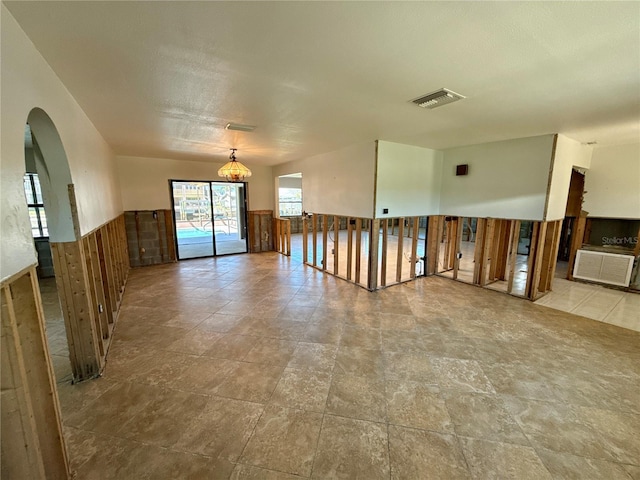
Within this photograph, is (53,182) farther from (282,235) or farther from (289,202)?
(289,202)

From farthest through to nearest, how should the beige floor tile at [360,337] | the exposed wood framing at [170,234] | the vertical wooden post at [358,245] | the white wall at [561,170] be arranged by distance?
the exposed wood framing at [170,234]
the vertical wooden post at [358,245]
the white wall at [561,170]
the beige floor tile at [360,337]

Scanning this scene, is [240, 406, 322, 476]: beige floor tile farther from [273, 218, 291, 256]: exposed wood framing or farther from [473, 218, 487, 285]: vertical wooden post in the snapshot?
[273, 218, 291, 256]: exposed wood framing

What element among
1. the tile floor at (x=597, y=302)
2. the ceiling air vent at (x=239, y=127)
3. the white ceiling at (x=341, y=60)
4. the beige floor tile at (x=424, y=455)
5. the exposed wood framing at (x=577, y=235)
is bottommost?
the beige floor tile at (x=424, y=455)

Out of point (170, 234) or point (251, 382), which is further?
point (170, 234)

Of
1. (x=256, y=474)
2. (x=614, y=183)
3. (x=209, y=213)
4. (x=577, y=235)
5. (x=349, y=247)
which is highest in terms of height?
(x=614, y=183)

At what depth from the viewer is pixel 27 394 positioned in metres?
1.27

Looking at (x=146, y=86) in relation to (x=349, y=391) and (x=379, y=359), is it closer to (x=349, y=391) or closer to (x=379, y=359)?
(x=349, y=391)

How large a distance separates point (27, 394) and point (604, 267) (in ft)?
26.7

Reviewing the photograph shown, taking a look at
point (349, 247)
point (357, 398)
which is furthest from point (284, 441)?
point (349, 247)

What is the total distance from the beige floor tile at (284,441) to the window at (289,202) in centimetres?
1132

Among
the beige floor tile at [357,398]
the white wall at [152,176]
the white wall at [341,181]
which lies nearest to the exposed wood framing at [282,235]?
the white wall at [341,181]

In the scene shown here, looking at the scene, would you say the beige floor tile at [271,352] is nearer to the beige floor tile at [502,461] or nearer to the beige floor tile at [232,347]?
the beige floor tile at [232,347]

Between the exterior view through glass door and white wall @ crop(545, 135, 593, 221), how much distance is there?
722cm

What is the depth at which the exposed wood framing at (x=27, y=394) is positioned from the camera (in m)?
1.19
